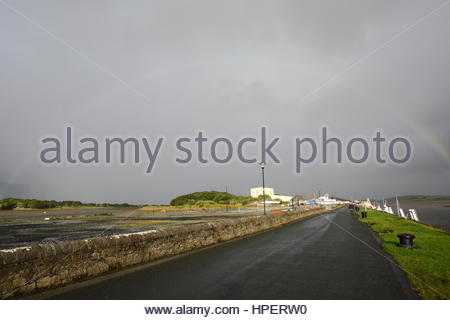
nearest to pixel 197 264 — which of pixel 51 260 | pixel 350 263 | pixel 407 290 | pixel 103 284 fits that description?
pixel 103 284

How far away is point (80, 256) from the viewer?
6.62 metres

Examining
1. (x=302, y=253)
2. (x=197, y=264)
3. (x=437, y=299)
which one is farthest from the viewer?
(x=302, y=253)

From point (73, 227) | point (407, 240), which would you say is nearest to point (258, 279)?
point (407, 240)

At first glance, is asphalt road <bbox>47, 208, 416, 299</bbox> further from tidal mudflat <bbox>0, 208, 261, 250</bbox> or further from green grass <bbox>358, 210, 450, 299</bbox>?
tidal mudflat <bbox>0, 208, 261, 250</bbox>

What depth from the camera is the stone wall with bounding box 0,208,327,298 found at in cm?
532

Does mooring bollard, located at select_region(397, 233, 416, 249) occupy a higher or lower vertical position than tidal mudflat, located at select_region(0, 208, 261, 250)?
higher

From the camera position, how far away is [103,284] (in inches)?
249

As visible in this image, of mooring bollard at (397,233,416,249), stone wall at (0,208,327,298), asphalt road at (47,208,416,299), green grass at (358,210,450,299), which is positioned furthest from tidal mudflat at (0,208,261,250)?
mooring bollard at (397,233,416,249)

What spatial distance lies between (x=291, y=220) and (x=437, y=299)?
28359 mm

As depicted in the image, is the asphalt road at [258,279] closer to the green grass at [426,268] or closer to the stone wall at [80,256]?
the green grass at [426,268]

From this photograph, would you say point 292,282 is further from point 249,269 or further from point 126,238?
point 126,238

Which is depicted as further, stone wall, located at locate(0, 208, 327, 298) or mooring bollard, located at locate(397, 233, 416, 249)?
mooring bollard, located at locate(397, 233, 416, 249)

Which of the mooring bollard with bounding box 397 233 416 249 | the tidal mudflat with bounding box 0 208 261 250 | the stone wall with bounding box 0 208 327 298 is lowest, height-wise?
the tidal mudflat with bounding box 0 208 261 250

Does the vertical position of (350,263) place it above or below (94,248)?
below
